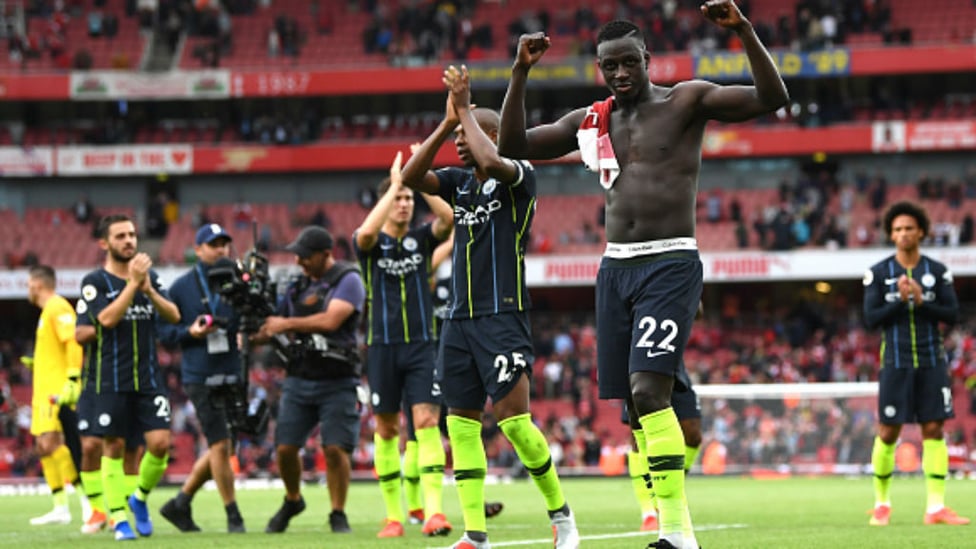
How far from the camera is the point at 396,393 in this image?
1201 cm

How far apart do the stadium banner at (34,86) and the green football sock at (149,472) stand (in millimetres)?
40238

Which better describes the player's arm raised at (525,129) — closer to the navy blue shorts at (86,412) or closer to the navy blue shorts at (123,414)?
the navy blue shorts at (123,414)

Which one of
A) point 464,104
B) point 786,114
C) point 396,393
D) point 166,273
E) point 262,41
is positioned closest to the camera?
point 464,104

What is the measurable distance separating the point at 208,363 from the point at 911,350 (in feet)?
18.9

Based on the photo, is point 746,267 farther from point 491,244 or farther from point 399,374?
point 491,244

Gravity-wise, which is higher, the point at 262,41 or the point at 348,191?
the point at 262,41

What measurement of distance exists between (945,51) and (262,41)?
22931 mm

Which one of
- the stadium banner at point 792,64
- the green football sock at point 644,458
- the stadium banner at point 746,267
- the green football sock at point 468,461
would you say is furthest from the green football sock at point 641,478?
the stadium banner at point 792,64

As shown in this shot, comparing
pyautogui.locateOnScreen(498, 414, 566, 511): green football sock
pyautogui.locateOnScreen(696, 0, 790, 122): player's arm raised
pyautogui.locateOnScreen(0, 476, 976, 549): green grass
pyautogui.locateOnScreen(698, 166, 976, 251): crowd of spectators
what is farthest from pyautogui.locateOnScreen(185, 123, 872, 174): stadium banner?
pyautogui.locateOnScreen(696, 0, 790, 122): player's arm raised

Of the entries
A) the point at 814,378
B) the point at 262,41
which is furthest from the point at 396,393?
the point at 262,41

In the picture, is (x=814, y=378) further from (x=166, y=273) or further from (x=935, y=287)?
(x=935, y=287)

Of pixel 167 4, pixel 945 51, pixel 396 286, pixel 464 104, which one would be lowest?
pixel 396 286

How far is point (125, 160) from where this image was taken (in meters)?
50.7

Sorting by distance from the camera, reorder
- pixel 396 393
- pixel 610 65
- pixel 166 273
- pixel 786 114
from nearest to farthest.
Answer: pixel 610 65, pixel 396 393, pixel 166 273, pixel 786 114
